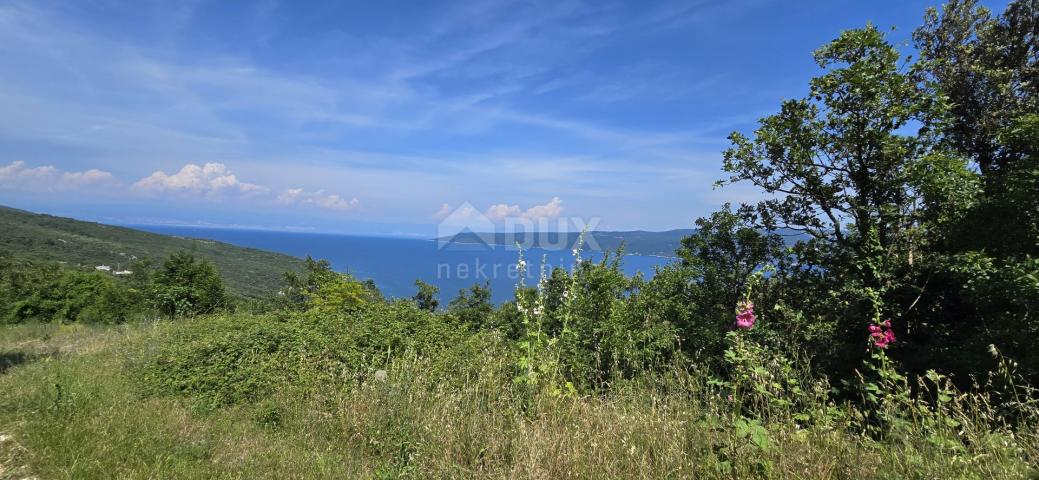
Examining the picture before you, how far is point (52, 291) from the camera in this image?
18.3 m

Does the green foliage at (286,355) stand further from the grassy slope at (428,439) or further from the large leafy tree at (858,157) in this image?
the large leafy tree at (858,157)

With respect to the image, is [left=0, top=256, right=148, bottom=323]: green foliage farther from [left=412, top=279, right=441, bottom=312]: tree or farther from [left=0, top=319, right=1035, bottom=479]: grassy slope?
[left=412, top=279, right=441, bottom=312]: tree

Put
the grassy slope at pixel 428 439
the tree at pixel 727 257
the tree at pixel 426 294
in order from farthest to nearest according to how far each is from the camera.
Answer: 1. the tree at pixel 426 294
2. the tree at pixel 727 257
3. the grassy slope at pixel 428 439

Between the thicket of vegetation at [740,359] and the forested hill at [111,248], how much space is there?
8283cm

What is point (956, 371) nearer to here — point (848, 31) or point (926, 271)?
point (926, 271)

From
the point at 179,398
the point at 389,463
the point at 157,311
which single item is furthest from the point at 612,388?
the point at 157,311

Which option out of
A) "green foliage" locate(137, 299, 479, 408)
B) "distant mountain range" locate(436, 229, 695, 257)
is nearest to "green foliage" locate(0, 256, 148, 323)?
"green foliage" locate(137, 299, 479, 408)

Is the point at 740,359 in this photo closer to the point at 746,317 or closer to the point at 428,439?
the point at 746,317

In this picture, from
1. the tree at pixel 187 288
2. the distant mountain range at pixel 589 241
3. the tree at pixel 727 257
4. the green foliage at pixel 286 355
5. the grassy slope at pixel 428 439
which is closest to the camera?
the grassy slope at pixel 428 439

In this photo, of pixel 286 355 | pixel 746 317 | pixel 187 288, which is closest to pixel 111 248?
pixel 187 288

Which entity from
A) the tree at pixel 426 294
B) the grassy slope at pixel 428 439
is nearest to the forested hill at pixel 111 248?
the tree at pixel 426 294

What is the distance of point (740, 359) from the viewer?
3018 mm

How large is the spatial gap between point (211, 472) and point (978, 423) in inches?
211

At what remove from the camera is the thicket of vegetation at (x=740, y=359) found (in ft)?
9.25
